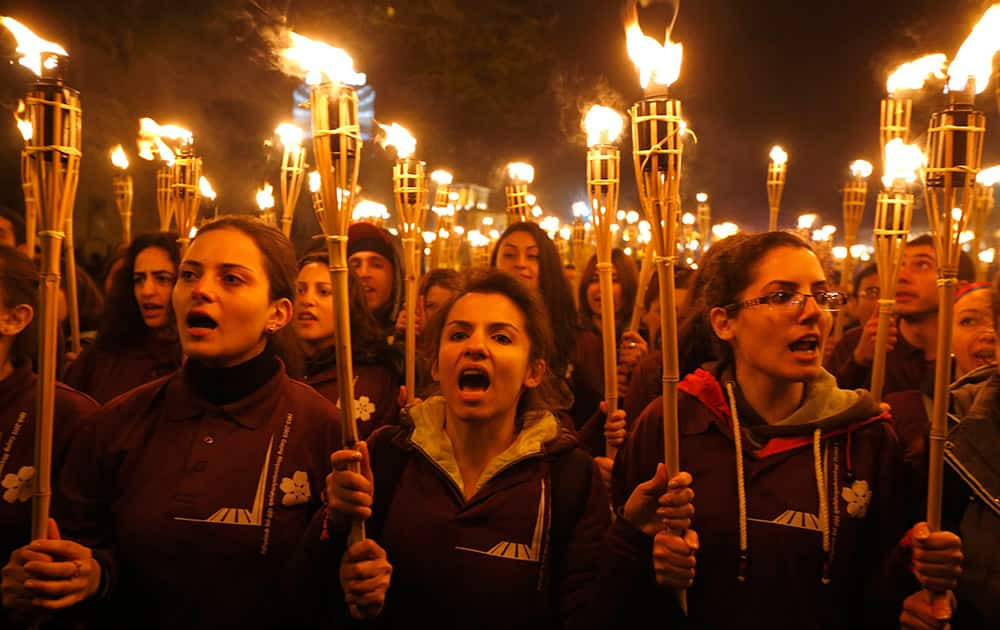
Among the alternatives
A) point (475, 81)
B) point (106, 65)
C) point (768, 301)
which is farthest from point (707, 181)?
point (768, 301)

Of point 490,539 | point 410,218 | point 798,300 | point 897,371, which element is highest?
Result: point 410,218

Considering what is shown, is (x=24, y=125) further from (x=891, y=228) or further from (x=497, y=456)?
(x=891, y=228)

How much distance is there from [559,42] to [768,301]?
673 inches

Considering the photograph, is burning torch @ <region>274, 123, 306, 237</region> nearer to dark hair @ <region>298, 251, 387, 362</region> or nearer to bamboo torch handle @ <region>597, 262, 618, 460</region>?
dark hair @ <region>298, 251, 387, 362</region>

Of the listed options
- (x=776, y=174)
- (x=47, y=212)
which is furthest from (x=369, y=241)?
(x=776, y=174)

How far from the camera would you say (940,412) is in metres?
2.03

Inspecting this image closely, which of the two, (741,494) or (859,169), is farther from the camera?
(859,169)

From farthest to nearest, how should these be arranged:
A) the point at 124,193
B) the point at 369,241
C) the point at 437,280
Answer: the point at 124,193
the point at 437,280
the point at 369,241

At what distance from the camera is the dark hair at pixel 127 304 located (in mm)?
4020

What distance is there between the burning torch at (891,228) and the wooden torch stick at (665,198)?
139 cm

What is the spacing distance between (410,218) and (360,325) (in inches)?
26.1

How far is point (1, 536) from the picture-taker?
7.80 feet

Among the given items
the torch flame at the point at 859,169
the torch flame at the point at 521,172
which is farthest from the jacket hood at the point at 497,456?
the torch flame at the point at 859,169

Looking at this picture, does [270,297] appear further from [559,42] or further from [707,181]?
[707,181]
